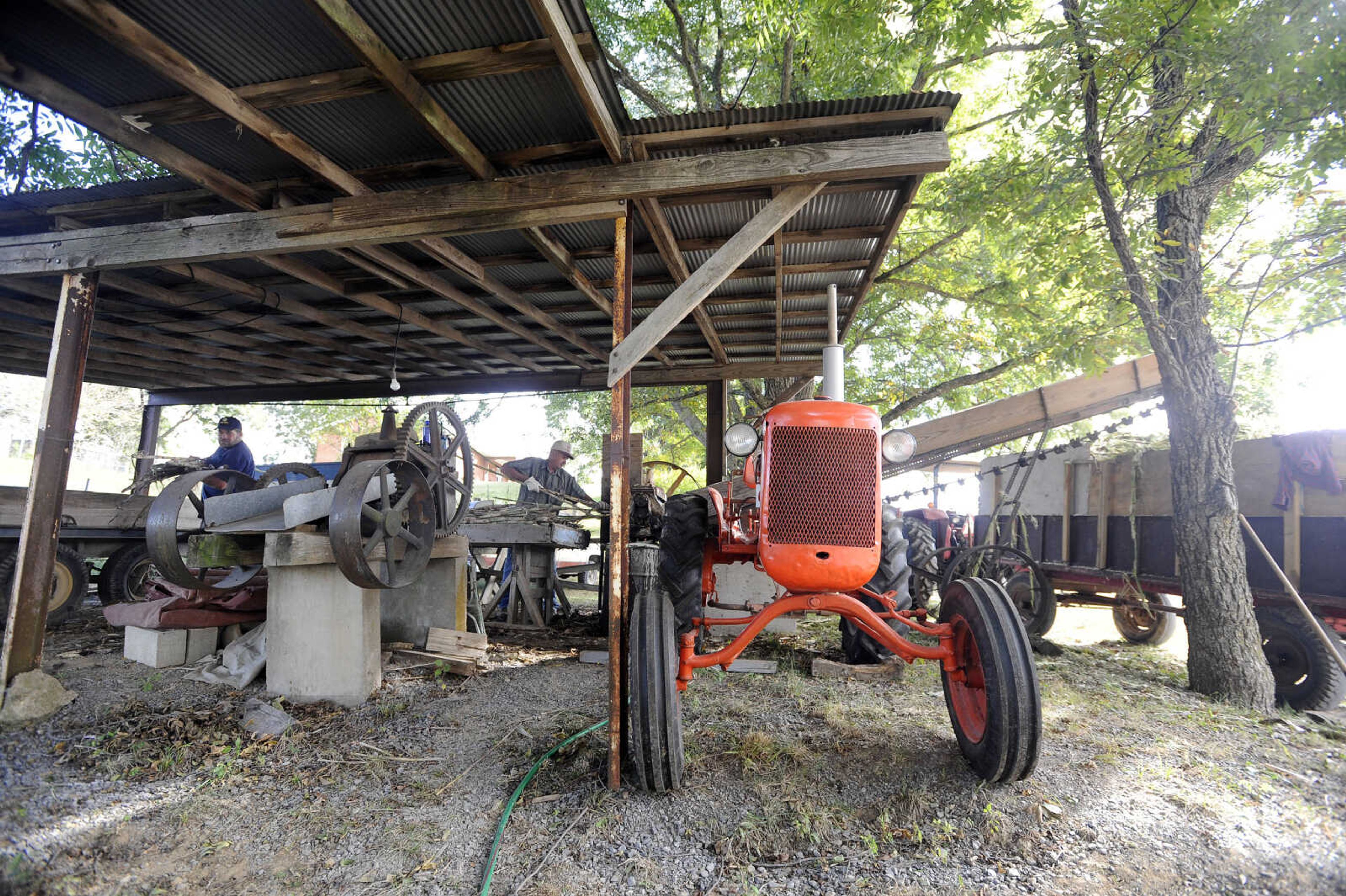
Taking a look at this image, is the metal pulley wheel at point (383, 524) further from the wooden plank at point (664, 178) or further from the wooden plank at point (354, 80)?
the wooden plank at point (354, 80)

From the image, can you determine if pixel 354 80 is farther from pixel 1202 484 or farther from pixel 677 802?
pixel 1202 484

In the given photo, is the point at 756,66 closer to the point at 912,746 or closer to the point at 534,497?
the point at 534,497

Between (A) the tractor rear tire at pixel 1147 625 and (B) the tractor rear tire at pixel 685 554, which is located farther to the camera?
(A) the tractor rear tire at pixel 1147 625

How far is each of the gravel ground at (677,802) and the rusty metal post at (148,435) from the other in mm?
6052

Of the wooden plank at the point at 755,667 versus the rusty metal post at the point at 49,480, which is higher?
the rusty metal post at the point at 49,480

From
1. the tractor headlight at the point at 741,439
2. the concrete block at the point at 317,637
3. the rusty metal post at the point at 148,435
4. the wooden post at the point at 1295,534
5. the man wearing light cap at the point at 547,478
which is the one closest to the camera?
the tractor headlight at the point at 741,439

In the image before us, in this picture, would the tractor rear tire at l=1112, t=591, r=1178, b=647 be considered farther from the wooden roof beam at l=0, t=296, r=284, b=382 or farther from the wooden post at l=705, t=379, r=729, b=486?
the wooden roof beam at l=0, t=296, r=284, b=382

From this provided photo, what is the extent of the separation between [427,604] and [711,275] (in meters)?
3.93

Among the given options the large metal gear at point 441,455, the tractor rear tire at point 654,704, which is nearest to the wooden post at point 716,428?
the large metal gear at point 441,455

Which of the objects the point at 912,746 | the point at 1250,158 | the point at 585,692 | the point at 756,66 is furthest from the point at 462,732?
the point at 756,66

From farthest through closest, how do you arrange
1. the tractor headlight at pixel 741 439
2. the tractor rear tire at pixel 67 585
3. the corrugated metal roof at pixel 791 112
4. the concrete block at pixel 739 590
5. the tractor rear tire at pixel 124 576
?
the tractor rear tire at pixel 124 576, the concrete block at pixel 739 590, the tractor rear tire at pixel 67 585, the tractor headlight at pixel 741 439, the corrugated metal roof at pixel 791 112

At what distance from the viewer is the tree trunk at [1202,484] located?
4.66 metres

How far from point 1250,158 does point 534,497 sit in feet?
24.2

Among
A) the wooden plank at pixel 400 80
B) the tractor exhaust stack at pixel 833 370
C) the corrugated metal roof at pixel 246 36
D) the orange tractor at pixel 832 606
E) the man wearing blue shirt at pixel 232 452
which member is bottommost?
the orange tractor at pixel 832 606
